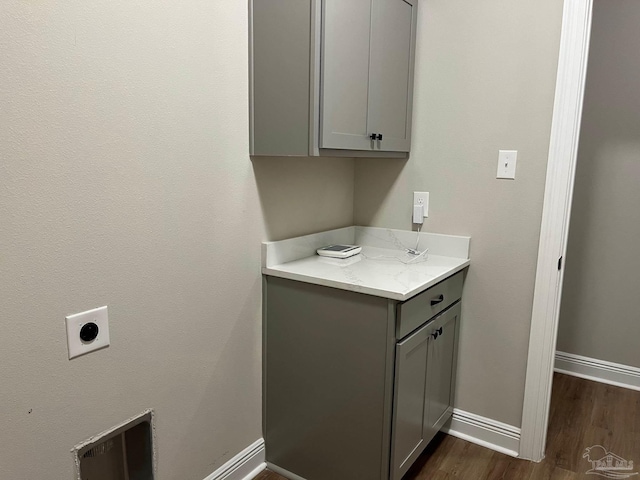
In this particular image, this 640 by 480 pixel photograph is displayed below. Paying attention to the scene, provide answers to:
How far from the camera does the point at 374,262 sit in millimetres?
2115

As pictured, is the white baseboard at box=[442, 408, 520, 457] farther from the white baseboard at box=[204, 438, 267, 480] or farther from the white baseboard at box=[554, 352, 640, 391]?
the white baseboard at box=[554, 352, 640, 391]

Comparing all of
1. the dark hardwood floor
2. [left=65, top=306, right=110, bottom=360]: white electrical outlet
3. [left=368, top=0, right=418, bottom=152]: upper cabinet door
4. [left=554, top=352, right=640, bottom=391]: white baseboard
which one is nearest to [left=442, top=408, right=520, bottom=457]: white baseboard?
the dark hardwood floor

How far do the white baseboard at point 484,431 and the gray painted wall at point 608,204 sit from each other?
3.51 ft

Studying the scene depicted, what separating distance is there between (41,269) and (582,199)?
2766mm

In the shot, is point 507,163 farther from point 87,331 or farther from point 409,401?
point 87,331

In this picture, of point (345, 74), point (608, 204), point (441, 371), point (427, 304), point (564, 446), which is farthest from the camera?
point (608, 204)

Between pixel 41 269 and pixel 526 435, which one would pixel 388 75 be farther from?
pixel 526 435

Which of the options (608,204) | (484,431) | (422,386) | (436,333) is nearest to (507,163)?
(436,333)

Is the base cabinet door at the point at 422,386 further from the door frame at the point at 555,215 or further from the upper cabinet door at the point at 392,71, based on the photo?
the upper cabinet door at the point at 392,71

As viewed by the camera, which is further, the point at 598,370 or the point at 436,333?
the point at 598,370

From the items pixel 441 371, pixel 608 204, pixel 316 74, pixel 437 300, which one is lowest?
pixel 441 371

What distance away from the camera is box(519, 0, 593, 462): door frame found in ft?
6.09

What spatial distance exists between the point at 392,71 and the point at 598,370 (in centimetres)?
219

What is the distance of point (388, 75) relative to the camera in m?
2.01
